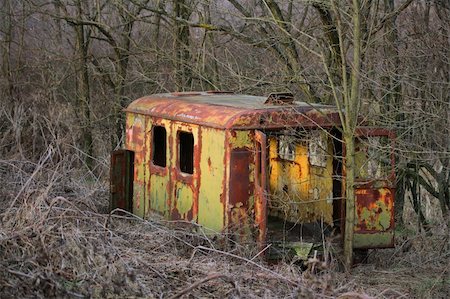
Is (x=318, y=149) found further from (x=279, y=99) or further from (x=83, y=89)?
(x=83, y=89)

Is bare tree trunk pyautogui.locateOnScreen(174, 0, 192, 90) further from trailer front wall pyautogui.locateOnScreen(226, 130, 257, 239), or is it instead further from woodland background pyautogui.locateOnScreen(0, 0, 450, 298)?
trailer front wall pyautogui.locateOnScreen(226, 130, 257, 239)

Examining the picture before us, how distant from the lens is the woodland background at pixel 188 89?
6.95 meters

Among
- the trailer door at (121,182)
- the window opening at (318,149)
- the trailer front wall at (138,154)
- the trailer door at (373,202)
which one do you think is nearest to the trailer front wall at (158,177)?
the trailer front wall at (138,154)

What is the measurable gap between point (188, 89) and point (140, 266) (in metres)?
10.3

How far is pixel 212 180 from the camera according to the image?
9.66 m

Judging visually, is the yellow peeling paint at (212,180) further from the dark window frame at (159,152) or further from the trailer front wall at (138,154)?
the trailer front wall at (138,154)

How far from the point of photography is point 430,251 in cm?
1180

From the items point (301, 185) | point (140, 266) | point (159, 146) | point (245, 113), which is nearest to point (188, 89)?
point (159, 146)

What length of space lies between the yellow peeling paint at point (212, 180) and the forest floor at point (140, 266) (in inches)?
12.2

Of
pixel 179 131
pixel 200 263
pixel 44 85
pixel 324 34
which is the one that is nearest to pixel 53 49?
pixel 44 85

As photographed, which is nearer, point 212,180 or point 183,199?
point 212,180

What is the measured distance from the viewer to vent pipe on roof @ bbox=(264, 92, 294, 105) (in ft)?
33.1

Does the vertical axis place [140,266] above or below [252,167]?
below

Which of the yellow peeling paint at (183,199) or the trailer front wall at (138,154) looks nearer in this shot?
the yellow peeling paint at (183,199)
